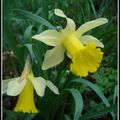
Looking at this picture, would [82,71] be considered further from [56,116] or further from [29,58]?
[56,116]

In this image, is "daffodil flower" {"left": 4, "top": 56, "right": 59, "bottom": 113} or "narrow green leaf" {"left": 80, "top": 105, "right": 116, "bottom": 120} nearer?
"daffodil flower" {"left": 4, "top": 56, "right": 59, "bottom": 113}

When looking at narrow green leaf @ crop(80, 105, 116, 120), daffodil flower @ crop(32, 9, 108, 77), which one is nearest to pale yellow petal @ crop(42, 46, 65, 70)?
daffodil flower @ crop(32, 9, 108, 77)

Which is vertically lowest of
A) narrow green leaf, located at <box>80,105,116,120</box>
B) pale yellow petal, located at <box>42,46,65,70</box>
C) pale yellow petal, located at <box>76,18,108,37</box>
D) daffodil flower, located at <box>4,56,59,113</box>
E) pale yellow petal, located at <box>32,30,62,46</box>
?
narrow green leaf, located at <box>80,105,116,120</box>

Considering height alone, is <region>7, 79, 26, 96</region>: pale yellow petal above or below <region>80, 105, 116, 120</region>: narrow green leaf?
above

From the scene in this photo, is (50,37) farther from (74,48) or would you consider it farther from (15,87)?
(15,87)

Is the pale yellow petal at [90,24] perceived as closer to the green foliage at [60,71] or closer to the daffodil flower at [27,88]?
the green foliage at [60,71]

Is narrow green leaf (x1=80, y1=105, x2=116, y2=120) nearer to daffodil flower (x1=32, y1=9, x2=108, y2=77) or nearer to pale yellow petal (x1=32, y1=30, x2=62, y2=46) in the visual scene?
daffodil flower (x1=32, y1=9, x2=108, y2=77)

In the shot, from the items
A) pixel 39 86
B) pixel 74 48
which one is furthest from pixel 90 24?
pixel 39 86
